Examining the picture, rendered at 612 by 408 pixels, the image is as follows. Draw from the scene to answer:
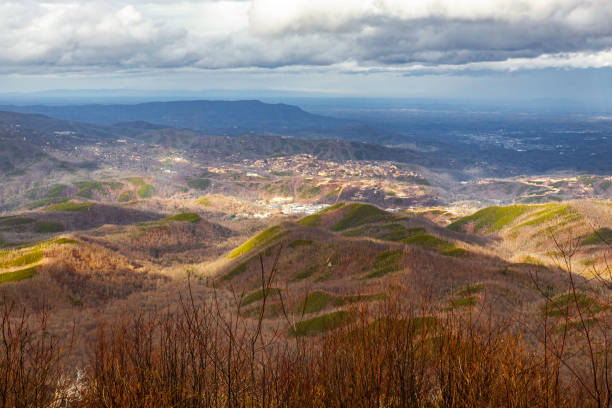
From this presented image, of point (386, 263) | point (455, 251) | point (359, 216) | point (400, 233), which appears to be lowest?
point (359, 216)

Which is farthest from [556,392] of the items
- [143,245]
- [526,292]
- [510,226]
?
[510,226]

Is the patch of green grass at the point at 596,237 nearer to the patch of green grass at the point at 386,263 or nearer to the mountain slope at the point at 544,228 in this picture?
the mountain slope at the point at 544,228

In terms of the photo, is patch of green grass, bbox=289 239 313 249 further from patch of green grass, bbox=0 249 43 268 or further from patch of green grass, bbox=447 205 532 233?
patch of green grass, bbox=447 205 532 233

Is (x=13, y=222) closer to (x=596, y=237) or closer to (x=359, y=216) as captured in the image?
(x=359, y=216)

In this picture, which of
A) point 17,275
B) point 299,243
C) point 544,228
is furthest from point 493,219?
point 17,275

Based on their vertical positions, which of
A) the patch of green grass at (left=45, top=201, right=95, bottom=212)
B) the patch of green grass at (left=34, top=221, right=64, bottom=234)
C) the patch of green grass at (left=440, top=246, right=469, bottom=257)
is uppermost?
the patch of green grass at (left=440, top=246, right=469, bottom=257)

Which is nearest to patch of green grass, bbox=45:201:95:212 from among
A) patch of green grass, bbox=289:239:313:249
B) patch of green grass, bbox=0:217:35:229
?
patch of green grass, bbox=0:217:35:229
